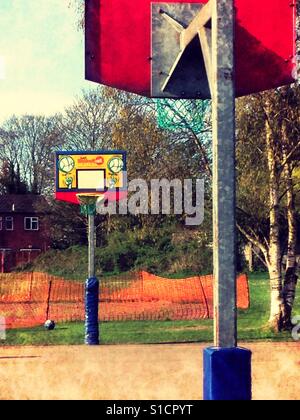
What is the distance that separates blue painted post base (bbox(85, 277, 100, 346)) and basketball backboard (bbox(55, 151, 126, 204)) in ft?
7.58

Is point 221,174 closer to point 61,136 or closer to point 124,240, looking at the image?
point 124,240

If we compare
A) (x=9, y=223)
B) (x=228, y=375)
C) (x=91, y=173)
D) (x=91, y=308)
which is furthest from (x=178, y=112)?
(x=9, y=223)

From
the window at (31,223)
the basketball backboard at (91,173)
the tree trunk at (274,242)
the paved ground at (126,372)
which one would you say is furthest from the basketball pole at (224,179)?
the window at (31,223)

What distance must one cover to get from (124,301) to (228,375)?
19678 mm

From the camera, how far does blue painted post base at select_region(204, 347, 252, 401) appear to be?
6.46 m

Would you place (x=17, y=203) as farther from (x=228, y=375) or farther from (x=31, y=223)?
(x=228, y=375)

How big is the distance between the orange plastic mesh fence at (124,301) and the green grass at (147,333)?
1.23 meters

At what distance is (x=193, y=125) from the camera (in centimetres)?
1003

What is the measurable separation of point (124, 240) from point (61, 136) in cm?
873

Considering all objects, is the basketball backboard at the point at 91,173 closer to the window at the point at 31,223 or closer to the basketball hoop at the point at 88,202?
the basketball hoop at the point at 88,202

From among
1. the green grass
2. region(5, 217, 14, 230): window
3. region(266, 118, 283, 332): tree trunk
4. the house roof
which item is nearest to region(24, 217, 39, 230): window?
the house roof

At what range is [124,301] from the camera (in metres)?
26.0

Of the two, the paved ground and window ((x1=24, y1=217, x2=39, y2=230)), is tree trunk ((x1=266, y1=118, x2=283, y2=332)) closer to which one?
the paved ground

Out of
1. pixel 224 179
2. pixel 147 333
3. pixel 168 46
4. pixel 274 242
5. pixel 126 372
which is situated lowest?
pixel 147 333
